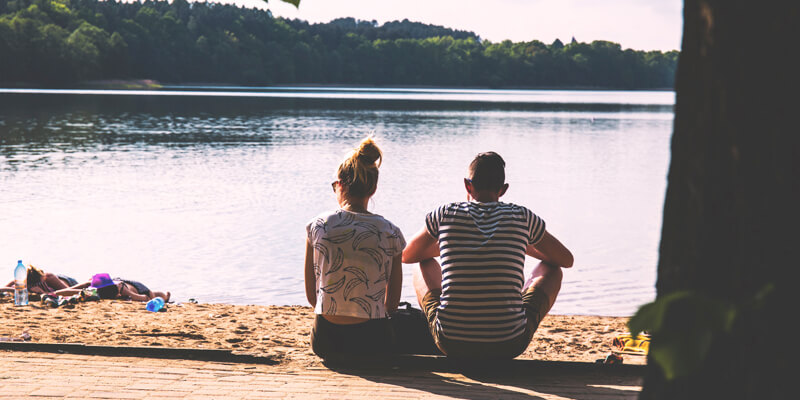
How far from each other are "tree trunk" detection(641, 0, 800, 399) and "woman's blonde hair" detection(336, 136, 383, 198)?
2.44 m

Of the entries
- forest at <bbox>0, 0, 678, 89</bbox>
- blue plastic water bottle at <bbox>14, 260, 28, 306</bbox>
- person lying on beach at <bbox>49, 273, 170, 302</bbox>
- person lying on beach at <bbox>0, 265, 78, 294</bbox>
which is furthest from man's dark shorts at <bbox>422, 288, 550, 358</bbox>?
forest at <bbox>0, 0, 678, 89</bbox>

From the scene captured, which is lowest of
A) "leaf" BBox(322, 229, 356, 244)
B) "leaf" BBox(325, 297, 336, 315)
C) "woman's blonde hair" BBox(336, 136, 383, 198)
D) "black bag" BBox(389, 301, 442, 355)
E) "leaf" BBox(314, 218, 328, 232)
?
"black bag" BBox(389, 301, 442, 355)

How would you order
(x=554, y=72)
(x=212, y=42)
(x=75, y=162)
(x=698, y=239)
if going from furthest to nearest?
1. (x=554, y=72)
2. (x=212, y=42)
3. (x=75, y=162)
4. (x=698, y=239)

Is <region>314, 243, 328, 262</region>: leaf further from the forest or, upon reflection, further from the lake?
the forest

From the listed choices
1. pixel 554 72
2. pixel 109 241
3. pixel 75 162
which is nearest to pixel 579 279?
pixel 109 241

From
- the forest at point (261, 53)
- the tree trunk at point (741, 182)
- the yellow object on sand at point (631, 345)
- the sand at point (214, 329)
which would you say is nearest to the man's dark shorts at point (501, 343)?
the sand at point (214, 329)

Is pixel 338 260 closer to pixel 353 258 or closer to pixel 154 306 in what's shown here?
pixel 353 258

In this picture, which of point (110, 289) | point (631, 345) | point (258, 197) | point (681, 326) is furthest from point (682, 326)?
point (258, 197)

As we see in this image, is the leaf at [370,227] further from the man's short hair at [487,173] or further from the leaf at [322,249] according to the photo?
the man's short hair at [487,173]

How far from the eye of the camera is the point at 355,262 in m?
4.00

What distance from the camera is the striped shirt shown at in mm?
3766

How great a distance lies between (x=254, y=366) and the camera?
430 cm

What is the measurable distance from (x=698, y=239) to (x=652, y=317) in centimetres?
47

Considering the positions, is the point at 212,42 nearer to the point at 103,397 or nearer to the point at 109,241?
the point at 109,241
